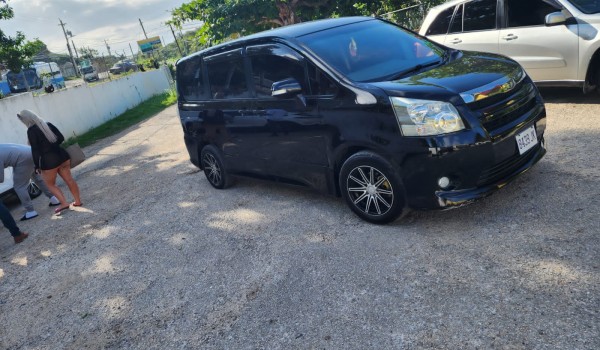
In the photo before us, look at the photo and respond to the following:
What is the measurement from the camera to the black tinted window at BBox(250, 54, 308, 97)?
4.32 meters

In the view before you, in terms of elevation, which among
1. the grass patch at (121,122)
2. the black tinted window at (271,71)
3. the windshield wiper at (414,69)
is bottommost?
the grass patch at (121,122)

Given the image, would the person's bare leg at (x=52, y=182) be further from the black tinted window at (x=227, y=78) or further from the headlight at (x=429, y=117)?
the headlight at (x=429, y=117)

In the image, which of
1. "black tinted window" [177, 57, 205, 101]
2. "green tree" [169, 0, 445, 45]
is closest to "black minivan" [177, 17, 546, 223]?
"black tinted window" [177, 57, 205, 101]

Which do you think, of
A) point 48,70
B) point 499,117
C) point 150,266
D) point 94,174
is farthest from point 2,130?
point 48,70

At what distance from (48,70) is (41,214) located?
149 feet

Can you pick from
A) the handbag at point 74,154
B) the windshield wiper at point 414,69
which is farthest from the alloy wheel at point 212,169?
the windshield wiper at point 414,69

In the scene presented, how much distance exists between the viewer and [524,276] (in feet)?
9.87

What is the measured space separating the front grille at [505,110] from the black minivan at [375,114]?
0.01 m

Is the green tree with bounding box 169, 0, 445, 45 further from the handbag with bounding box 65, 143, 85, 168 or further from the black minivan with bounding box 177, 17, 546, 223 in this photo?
the black minivan with bounding box 177, 17, 546, 223

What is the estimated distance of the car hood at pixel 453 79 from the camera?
3.57 m

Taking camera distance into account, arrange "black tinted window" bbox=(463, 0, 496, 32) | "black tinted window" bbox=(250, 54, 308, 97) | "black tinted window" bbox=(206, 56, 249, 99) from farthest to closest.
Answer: "black tinted window" bbox=(463, 0, 496, 32), "black tinted window" bbox=(206, 56, 249, 99), "black tinted window" bbox=(250, 54, 308, 97)

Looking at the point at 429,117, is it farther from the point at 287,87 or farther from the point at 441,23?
the point at 441,23

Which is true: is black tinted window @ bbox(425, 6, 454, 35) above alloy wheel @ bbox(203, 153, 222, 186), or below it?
above

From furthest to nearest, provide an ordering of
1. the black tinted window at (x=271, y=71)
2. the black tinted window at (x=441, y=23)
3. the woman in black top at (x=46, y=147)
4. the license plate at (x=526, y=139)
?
1. the black tinted window at (x=441, y=23)
2. the woman in black top at (x=46, y=147)
3. the black tinted window at (x=271, y=71)
4. the license plate at (x=526, y=139)
